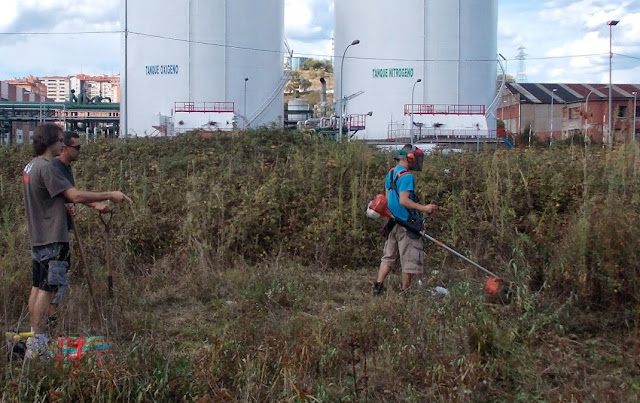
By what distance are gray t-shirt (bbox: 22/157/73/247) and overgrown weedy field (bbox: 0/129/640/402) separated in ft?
2.62

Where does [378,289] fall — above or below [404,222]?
below

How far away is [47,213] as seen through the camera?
536cm

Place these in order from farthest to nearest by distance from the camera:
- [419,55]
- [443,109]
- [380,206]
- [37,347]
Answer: [443,109] → [419,55] → [380,206] → [37,347]

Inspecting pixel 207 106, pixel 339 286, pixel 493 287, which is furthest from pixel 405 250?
pixel 207 106

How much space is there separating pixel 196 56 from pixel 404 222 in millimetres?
29450

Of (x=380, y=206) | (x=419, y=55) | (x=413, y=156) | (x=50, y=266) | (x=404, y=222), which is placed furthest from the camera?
(x=419, y=55)

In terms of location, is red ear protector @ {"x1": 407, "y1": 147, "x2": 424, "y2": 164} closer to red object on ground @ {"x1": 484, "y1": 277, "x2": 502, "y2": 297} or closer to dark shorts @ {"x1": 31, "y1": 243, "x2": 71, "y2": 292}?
red object on ground @ {"x1": 484, "y1": 277, "x2": 502, "y2": 297}

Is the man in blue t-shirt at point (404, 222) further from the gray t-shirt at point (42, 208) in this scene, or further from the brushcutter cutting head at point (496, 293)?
the gray t-shirt at point (42, 208)

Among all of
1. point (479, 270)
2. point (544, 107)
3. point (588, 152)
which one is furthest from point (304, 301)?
point (544, 107)

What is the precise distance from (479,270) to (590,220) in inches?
62.0

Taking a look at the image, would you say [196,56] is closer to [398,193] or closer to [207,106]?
[207,106]

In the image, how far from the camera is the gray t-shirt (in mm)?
5309

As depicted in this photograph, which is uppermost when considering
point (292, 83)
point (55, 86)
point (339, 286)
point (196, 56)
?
point (55, 86)

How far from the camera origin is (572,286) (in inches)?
251
